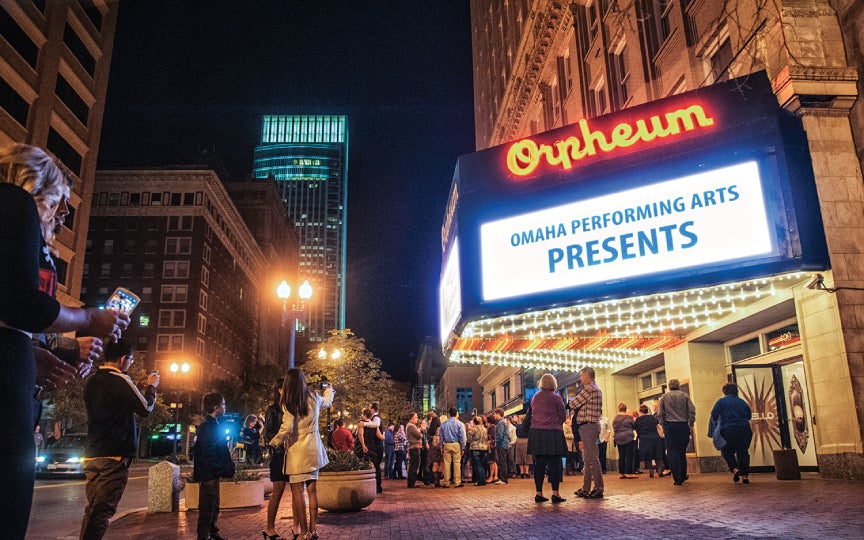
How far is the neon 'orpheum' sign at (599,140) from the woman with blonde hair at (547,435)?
5908 millimetres

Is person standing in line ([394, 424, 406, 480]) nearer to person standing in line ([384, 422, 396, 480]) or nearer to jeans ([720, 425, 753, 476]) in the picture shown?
person standing in line ([384, 422, 396, 480])

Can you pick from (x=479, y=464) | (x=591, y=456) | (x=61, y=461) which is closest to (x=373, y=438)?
(x=479, y=464)

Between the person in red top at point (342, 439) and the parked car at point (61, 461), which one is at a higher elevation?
the person in red top at point (342, 439)

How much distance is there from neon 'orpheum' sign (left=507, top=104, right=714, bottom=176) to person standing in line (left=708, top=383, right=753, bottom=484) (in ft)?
18.3

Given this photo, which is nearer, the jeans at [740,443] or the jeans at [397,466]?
the jeans at [740,443]

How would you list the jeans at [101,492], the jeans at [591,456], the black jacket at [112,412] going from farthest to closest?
the jeans at [591,456]
the black jacket at [112,412]
the jeans at [101,492]

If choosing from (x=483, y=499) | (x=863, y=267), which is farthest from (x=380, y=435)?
(x=863, y=267)

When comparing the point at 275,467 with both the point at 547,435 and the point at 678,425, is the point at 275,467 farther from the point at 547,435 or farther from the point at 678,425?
the point at 678,425

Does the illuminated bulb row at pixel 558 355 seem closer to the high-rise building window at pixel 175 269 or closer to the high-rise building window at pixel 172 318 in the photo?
the high-rise building window at pixel 172 318

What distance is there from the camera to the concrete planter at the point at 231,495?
12.4 m

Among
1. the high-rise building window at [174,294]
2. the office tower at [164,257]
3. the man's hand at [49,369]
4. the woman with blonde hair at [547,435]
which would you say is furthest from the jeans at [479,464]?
the high-rise building window at [174,294]

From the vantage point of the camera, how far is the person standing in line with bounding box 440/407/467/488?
17516mm

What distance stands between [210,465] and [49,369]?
18.1 feet

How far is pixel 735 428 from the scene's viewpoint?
12.8 metres
